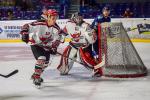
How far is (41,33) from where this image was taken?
534cm

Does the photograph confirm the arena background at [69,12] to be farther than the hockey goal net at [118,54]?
Yes

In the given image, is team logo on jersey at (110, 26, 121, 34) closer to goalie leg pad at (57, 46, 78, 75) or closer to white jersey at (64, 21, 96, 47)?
white jersey at (64, 21, 96, 47)

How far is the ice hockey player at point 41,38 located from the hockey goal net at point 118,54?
1.02m

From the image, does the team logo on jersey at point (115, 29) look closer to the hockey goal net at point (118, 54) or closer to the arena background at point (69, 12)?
→ the hockey goal net at point (118, 54)

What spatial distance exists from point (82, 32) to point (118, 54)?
26.0 inches

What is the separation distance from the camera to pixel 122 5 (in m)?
13.4

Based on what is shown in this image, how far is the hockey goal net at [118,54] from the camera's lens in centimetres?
607

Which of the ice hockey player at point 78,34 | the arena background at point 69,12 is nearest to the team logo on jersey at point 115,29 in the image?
the ice hockey player at point 78,34

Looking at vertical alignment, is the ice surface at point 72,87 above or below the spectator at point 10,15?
below

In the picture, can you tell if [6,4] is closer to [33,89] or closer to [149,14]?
[149,14]

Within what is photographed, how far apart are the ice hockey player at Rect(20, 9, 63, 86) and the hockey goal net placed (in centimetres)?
102

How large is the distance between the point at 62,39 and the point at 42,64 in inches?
25.9

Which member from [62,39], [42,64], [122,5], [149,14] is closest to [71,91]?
[42,64]

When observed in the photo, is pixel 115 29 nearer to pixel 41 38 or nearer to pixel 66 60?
pixel 66 60
